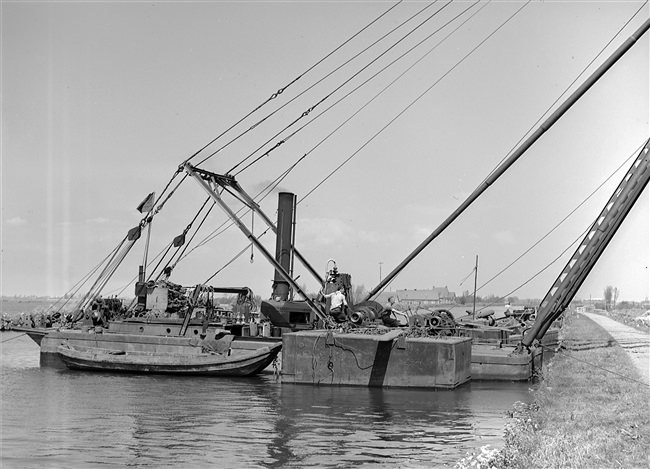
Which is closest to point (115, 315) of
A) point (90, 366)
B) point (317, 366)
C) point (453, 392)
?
point (90, 366)

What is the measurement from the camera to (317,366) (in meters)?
24.4

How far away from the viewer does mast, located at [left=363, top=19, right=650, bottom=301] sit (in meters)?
25.1

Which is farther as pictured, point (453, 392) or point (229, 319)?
point (229, 319)

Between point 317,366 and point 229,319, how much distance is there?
1034 cm

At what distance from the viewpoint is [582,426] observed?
14.0 m

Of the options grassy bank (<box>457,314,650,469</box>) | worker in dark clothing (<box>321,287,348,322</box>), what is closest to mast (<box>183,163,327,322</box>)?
worker in dark clothing (<box>321,287,348,322</box>)

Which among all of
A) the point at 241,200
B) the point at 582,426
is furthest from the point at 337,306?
the point at 582,426

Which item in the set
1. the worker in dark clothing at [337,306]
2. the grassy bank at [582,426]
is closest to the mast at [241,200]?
the worker in dark clothing at [337,306]

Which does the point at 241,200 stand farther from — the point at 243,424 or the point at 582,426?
the point at 582,426

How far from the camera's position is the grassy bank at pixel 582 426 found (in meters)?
11.2

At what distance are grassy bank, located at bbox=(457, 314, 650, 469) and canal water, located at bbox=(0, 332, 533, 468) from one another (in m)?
1.12

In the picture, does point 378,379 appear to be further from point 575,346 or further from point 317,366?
point 575,346

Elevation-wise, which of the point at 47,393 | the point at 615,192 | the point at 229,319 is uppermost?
the point at 615,192

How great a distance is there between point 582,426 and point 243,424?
26.8 feet
